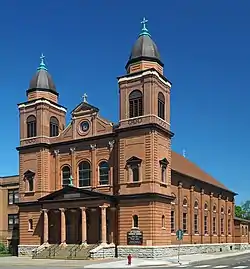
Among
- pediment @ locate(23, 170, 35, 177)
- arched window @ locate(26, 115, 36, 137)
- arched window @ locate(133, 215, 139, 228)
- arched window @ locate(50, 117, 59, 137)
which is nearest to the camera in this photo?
arched window @ locate(133, 215, 139, 228)

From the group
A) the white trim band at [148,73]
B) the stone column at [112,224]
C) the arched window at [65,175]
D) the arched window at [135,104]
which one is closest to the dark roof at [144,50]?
the white trim band at [148,73]

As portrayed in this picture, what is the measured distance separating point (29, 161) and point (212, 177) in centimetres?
3842

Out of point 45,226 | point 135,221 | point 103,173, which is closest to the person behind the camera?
point 135,221

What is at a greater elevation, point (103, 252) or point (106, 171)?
point (106, 171)

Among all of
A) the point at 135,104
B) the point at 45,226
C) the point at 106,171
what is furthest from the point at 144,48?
the point at 45,226

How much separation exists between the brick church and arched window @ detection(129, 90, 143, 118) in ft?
0.35

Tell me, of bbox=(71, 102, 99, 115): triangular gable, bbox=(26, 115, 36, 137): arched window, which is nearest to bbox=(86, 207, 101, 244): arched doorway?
bbox=(71, 102, 99, 115): triangular gable

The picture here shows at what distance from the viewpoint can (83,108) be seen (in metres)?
63.7

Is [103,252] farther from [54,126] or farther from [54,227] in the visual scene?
[54,126]

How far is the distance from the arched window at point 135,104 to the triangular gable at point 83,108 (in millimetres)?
5226

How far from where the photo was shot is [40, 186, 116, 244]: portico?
57.7 m

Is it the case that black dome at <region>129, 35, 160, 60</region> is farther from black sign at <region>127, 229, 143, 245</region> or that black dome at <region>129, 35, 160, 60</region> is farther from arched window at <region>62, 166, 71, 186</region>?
black sign at <region>127, 229, 143, 245</region>

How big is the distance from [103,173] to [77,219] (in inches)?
232

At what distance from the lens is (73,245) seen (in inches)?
2329
